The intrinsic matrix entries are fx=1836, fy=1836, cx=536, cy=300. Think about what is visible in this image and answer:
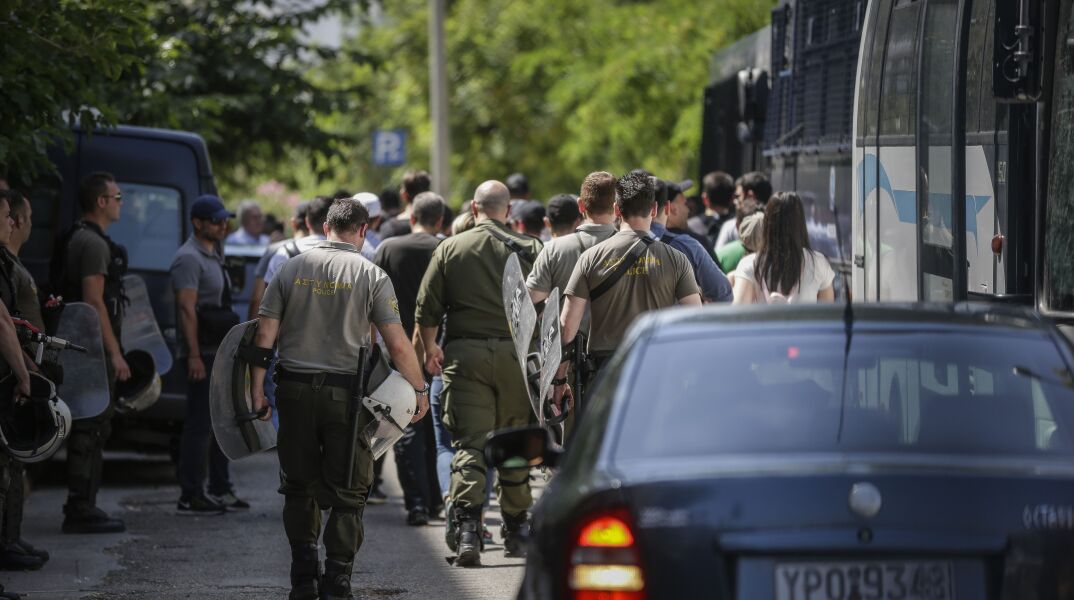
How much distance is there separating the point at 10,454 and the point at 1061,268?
4.76 metres

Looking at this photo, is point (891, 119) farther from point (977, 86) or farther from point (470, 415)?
point (470, 415)

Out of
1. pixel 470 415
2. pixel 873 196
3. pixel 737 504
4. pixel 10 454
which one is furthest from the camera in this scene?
pixel 873 196

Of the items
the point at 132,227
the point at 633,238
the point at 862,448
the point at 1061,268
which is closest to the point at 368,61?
the point at 132,227

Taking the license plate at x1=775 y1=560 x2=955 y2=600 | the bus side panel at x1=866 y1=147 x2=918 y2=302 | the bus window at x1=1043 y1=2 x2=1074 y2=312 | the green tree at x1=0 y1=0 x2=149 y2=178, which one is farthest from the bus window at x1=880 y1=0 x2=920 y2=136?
the license plate at x1=775 y1=560 x2=955 y2=600

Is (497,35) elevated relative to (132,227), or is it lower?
elevated

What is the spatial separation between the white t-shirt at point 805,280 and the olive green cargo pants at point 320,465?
7.72 feet

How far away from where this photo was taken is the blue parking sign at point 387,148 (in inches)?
971

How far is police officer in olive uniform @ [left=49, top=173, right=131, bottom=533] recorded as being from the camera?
1045cm

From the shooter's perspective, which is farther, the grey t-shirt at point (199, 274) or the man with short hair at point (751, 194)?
the man with short hair at point (751, 194)

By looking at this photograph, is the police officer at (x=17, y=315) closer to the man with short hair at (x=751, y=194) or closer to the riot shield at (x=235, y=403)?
the riot shield at (x=235, y=403)

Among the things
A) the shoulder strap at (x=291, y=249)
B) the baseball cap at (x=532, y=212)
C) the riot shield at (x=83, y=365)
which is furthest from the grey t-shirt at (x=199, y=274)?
the baseball cap at (x=532, y=212)

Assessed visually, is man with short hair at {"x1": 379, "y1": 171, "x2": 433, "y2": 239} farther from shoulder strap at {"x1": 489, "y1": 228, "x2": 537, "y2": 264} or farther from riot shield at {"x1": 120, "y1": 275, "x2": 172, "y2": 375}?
shoulder strap at {"x1": 489, "y1": 228, "x2": 537, "y2": 264}

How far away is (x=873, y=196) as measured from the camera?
10.3m

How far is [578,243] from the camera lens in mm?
9039
